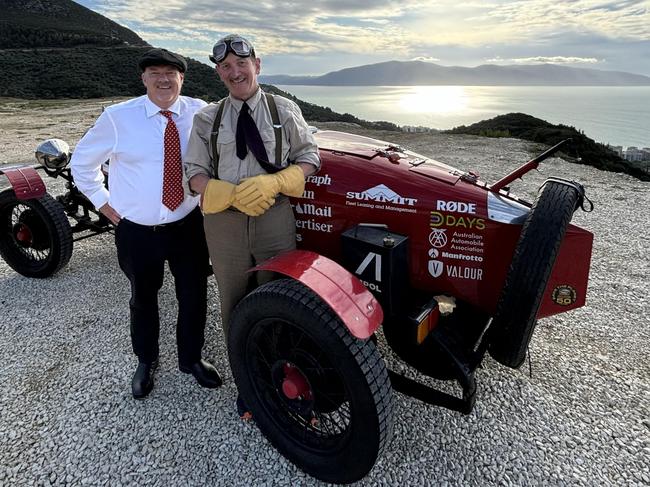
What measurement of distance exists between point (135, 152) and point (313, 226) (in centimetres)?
116

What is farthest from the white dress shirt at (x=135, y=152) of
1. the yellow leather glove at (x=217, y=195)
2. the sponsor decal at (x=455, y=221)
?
the sponsor decal at (x=455, y=221)

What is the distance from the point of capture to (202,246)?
2973mm

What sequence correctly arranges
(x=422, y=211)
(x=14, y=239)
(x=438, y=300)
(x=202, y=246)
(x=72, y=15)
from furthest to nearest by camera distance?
(x=72, y=15) < (x=14, y=239) < (x=202, y=246) < (x=438, y=300) < (x=422, y=211)

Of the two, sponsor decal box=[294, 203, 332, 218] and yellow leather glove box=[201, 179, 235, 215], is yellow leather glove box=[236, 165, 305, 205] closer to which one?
yellow leather glove box=[201, 179, 235, 215]

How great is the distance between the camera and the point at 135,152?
2625 millimetres

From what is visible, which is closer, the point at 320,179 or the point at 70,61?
the point at 320,179

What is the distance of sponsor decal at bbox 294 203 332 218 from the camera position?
111 inches

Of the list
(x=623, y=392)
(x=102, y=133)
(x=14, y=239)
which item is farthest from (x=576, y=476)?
(x=14, y=239)

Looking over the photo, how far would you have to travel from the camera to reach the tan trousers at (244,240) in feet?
8.34

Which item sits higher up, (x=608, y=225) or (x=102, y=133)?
(x=102, y=133)

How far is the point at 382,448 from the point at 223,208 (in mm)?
1442

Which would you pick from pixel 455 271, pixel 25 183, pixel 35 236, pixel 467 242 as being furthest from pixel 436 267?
pixel 35 236

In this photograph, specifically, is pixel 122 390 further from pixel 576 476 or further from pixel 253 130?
pixel 576 476

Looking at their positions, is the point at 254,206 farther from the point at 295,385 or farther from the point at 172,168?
the point at 295,385
